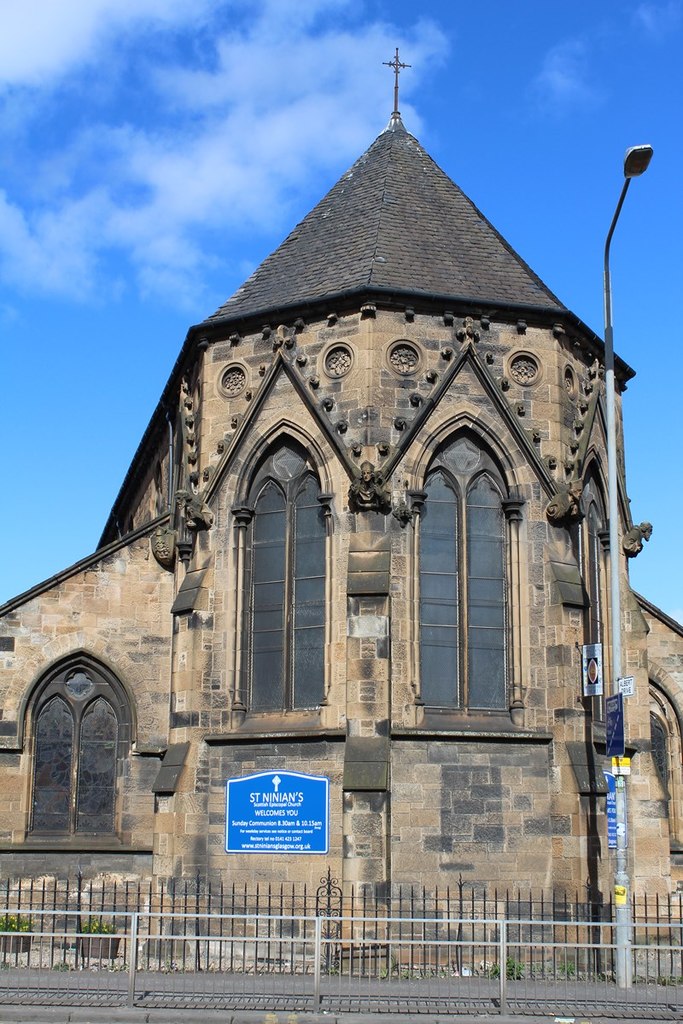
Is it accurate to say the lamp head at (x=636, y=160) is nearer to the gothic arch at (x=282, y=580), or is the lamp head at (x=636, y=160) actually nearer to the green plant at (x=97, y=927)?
the gothic arch at (x=282, y=580)

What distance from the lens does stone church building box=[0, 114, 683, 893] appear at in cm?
1762

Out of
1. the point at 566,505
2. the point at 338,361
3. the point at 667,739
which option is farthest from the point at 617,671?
the point at 667,739

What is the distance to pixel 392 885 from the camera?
17.0 metres

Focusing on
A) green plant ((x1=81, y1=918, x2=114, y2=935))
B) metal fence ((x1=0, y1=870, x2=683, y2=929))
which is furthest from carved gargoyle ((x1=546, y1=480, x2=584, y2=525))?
green plant ((x1=81, y1=918, x2=114, y2=935))

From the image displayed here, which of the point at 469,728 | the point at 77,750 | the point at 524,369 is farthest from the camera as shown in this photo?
the point at 77,750

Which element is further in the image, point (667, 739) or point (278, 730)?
point (667, 739)

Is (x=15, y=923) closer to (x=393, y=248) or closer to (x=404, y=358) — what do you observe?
(x=404, y=358)

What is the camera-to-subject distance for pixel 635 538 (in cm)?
2097

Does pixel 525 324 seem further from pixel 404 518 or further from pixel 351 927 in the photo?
pixel 351 927

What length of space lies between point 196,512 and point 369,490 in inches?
114

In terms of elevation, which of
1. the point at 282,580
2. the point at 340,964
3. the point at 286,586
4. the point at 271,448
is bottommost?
the point at 340,964

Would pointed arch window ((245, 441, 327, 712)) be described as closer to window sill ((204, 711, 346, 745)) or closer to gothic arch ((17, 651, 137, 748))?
window sill ((204, 711, 346, 745))

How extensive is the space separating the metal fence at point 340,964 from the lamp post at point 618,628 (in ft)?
0.97

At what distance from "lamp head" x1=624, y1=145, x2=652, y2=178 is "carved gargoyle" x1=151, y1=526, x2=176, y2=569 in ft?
30.7
